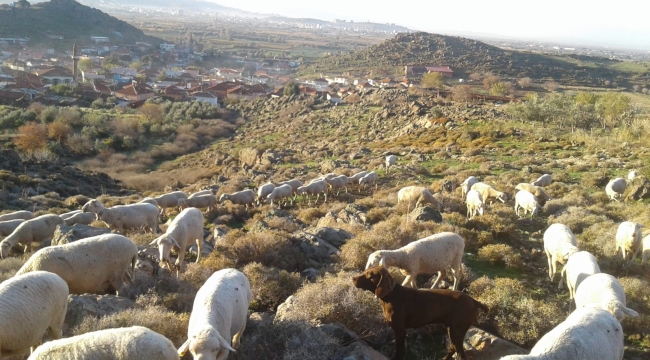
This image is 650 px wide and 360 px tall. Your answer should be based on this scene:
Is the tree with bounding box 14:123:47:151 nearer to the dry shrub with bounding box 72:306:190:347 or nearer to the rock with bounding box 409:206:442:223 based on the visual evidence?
the rock with bounding box 409:206:442:223

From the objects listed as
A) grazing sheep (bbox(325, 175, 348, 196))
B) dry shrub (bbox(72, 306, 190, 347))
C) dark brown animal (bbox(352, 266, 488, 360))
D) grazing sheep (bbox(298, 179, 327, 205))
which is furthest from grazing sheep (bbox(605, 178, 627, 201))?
dry shrub (bbox(72, 306, 190, 347))

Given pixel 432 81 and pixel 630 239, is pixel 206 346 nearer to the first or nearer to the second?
pixel 630 239

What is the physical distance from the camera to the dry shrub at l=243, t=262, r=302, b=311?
8750 mm

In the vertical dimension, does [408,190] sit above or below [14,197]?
above

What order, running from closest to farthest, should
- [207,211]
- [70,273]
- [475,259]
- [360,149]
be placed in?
[70,273] < [475,259] < [207,211] < [360,149]

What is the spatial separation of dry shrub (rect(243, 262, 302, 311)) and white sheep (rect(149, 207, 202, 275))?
1974 millimetres

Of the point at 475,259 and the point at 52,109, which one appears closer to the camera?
the point at 475,259

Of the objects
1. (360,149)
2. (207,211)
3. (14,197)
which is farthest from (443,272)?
(360,149)

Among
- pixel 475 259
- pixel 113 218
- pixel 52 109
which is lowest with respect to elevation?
pixel 52 109

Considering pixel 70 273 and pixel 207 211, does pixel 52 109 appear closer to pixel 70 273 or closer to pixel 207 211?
pixel 207 211

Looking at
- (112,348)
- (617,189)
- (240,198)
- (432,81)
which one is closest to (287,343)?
(112,348)

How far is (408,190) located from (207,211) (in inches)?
337

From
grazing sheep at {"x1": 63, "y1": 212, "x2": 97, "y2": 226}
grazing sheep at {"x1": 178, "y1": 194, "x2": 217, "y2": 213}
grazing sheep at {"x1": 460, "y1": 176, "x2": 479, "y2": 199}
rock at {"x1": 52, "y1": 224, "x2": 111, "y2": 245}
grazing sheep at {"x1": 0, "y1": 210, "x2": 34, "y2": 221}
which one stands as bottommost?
grazing sheep at {"x1": 178, "y1": 194, "x2": 217, "y2": 213}

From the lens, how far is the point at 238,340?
6.80 meters
